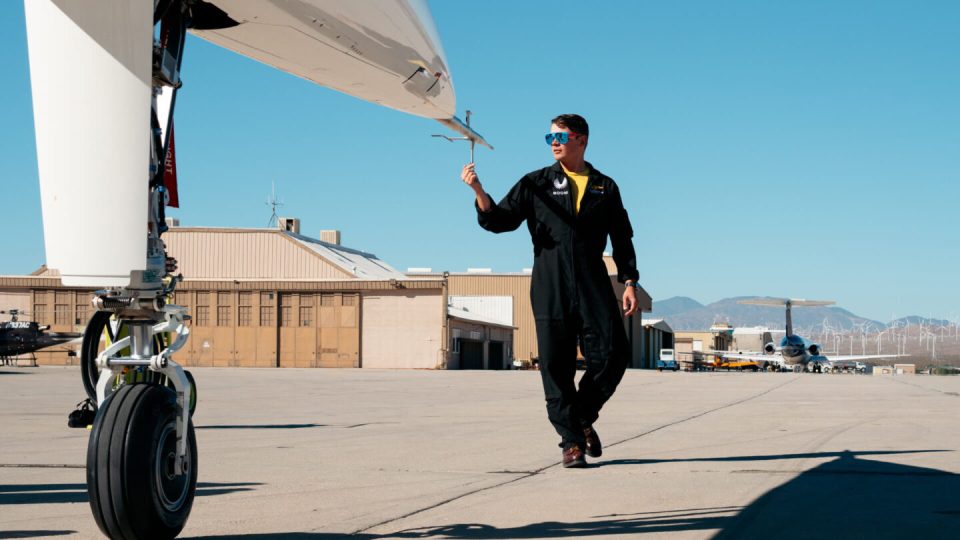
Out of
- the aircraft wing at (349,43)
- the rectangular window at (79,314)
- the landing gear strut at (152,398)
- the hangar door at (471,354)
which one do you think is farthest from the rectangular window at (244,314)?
the landing gear strut at (152,398)

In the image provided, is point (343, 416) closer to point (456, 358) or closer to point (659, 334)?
point (456, 358)

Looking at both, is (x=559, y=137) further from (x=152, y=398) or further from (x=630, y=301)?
(x=152, y=398)

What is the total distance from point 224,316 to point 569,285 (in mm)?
52514

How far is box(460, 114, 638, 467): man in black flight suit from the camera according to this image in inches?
263

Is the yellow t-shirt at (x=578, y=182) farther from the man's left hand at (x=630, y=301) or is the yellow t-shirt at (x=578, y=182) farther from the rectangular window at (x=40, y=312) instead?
the rectangular window at (x=40, y=312)

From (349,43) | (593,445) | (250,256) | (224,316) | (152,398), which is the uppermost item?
(250,256)

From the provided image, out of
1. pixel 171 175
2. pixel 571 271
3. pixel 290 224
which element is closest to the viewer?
pixel 171 175

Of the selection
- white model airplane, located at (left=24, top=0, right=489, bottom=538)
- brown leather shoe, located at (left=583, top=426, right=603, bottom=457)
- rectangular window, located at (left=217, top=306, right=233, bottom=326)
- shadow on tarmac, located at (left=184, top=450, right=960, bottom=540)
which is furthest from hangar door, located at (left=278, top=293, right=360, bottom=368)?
white model airplane, located at (left=24, top=0, right=489, bottom=538)

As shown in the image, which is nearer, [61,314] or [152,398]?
[152,398]

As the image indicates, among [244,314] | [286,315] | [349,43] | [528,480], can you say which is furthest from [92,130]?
[244,314]

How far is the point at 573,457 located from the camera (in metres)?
6.79

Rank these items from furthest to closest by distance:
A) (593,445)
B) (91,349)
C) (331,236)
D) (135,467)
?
(331,236) → (91,349) → (593,445) → (135,467)

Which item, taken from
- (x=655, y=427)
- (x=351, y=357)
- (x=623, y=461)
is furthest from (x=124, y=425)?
(x=351, y=357)

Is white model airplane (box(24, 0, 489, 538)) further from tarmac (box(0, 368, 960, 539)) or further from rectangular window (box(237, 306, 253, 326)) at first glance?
rectangular window (box(237, 306, 253, 326))
